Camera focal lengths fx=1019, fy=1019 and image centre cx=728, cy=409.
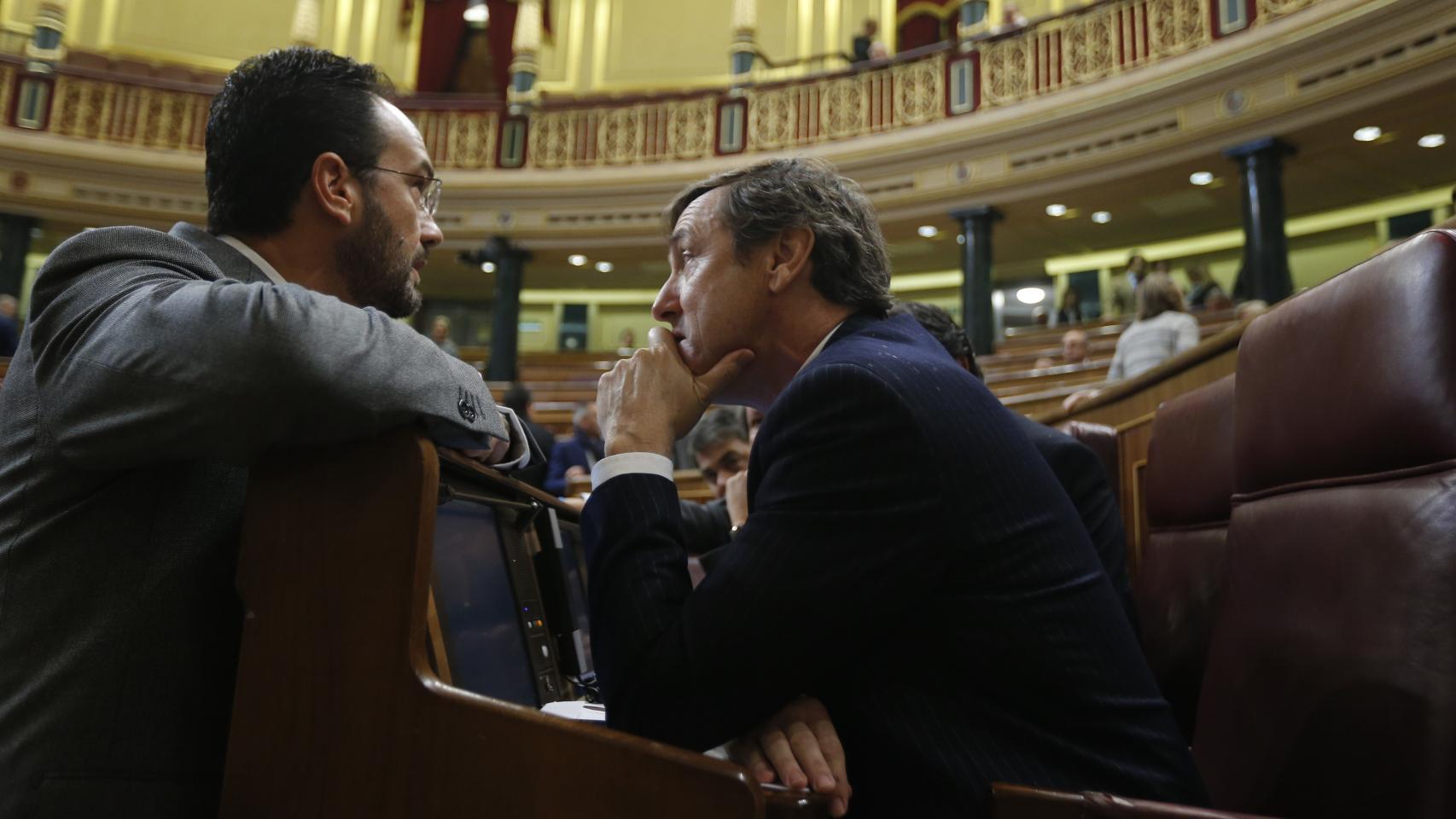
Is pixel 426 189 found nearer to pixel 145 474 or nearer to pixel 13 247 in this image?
pixel 145 474

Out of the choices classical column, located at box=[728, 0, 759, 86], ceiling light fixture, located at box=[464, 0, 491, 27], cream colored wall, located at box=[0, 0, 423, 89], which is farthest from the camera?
ceiling light fixture, located at box=[464, 0, 491, 27]

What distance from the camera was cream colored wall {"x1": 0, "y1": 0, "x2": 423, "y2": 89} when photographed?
9.51 m

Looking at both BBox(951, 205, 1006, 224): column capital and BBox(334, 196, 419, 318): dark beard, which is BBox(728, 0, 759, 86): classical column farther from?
BBox(334, 196, 419, 318): dark beard

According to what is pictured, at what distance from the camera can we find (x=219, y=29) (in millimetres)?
9766

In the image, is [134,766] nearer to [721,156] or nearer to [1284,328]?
[1284,328]

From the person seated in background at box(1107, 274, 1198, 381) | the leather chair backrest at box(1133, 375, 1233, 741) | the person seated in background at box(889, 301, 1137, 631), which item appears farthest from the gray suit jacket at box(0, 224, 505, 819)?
the person seated in background at box(1107, 274, 1198, 381)

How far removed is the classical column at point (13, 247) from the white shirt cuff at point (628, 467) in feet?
27.8

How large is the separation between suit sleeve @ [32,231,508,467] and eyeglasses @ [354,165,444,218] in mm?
320

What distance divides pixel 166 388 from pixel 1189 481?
120 centimetres

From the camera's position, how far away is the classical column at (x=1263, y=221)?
5488mm

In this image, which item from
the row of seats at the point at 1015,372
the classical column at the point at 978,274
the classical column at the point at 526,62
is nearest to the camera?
the row of seats at the point at 1015,372

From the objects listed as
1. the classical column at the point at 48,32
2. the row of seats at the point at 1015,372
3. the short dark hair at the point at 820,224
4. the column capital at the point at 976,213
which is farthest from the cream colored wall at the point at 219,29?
the short dark hair at the point at 820,224

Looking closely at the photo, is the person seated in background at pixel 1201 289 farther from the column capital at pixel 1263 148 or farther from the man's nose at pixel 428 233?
the man's nose at pixel 428 233

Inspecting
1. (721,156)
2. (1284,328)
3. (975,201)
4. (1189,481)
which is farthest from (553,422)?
(1284,328)
